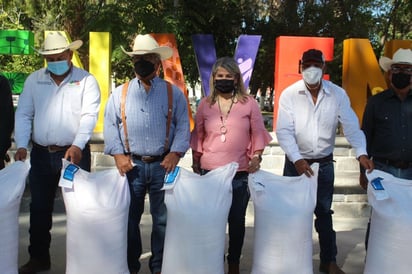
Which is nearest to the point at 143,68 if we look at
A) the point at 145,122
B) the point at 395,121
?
the point at 145,122

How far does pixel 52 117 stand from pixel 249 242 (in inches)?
92.3

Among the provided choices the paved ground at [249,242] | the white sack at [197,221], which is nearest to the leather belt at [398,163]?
the paved ground at [249,242]

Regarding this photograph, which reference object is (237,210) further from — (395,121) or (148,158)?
(395,121)

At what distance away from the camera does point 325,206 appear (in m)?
3.84

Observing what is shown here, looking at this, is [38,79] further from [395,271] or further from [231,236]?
[395,271]

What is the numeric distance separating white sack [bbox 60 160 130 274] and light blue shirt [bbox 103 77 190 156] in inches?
13.8

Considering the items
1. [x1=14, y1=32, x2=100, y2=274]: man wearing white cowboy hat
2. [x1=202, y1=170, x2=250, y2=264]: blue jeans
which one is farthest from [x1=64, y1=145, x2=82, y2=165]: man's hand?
[x1=202, y1=170, x2=250, y2=264]: blue jeans

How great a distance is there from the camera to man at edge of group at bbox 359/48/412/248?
12.1ft

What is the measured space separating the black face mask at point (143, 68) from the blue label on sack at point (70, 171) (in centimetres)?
82

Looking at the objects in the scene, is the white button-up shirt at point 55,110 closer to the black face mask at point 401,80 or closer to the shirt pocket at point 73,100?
the shirt pocket at point 73,100

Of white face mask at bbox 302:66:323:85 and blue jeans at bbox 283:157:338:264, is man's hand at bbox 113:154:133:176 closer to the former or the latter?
blue jeans at bbox 283:157:338:264

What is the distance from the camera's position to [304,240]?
3283mm

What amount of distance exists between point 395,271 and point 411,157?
3.11 feet

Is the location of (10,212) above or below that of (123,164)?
below
